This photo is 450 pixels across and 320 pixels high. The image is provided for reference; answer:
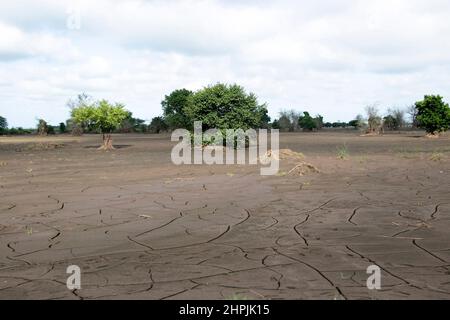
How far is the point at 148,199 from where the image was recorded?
10.6 metres

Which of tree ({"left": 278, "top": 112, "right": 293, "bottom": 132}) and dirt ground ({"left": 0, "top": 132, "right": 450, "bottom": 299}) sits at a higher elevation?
tree ({"left": 278, "top": 112, "right": 293, "bottom": 132})

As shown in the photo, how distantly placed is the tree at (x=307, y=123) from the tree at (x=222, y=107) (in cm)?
5195

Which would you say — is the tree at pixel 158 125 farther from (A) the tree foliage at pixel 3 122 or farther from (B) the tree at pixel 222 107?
(B) the tree at pixel 222 107

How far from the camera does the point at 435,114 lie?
1729 inches

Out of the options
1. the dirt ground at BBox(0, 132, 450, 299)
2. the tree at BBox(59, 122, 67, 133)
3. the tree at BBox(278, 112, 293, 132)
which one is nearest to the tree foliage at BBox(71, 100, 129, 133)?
the dirt ground at BBox(0, 132, 450, 299)

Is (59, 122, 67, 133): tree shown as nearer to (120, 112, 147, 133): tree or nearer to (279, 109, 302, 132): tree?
(120, 112, 147, 133): tree

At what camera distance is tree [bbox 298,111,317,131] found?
81375 millimetres

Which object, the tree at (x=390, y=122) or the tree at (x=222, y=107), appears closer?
the tree at (x=222, y=107)

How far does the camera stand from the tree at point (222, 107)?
98.6ft

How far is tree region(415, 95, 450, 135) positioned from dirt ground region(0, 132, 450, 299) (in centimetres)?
3392

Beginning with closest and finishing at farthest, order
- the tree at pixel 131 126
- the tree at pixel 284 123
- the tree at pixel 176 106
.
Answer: the tree at pixel 176 106
the tree at pixel 131 126
the tree at pixel 284 123

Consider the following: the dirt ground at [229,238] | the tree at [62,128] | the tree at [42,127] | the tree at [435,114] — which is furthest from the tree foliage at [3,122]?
the dirt ground at [229,238]

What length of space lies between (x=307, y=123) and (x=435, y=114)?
3805cm
